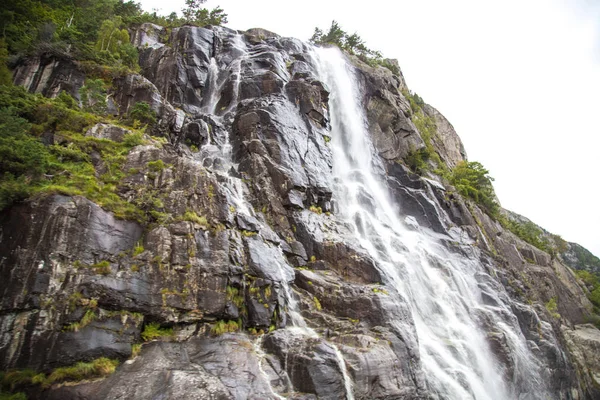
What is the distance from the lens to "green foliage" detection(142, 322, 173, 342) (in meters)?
10.5

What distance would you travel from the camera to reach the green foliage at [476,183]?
3422cm

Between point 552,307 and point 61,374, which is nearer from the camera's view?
point 61,374

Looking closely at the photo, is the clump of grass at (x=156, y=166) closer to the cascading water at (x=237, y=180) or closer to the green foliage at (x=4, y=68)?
the cascading water at (x=237, y=180)

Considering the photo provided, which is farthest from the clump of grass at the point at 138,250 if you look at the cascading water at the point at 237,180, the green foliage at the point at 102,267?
the cascading water at the point at 237,180

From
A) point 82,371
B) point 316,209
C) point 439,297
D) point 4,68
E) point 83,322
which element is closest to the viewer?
point 82,371

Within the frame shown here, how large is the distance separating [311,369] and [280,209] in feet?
29.9

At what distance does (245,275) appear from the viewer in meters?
13.2

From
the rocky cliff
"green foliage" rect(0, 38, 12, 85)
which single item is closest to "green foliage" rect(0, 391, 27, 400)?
the rocky cliff

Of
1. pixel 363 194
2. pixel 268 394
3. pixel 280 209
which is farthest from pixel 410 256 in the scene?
pixel 268 394

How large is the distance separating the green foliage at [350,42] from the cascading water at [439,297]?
2160 centimetres

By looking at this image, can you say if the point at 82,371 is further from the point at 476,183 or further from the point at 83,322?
the point at 476,183

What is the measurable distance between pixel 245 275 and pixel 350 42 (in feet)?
139

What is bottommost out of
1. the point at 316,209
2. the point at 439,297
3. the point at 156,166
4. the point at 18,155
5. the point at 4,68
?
the point at 439,297

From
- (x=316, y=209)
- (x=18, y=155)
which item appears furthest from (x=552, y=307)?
(x=18, y=155)
